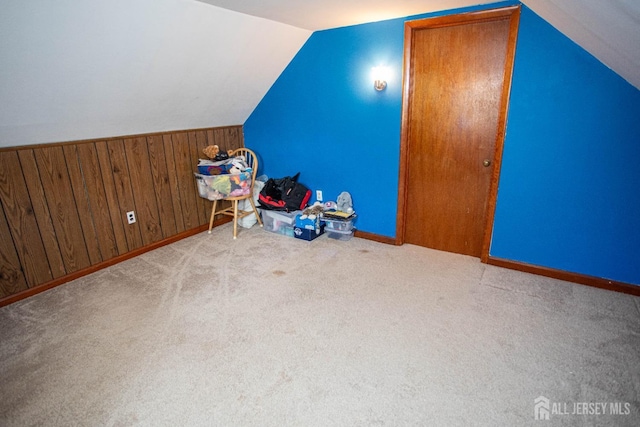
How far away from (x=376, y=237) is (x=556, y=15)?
2193mm

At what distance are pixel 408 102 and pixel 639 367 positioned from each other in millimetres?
2321

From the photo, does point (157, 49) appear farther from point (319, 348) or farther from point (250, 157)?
point (319, 348)

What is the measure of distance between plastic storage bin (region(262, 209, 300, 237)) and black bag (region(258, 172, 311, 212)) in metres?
0.05

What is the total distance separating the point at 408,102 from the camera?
3076 mm

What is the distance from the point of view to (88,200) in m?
2.93

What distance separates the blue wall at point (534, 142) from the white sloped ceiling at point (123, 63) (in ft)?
2.05

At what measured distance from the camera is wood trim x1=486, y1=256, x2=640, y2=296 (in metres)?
2.52

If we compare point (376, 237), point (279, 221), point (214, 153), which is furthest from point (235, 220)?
point (376, 237)

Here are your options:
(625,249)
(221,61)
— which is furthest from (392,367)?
(221,61)

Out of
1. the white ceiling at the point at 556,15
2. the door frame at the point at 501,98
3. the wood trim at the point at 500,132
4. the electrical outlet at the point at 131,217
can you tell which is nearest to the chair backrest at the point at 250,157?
the electrical outlet at the point at 131,217

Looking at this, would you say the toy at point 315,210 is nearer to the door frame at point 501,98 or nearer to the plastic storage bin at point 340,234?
the plastic storage bin at point 340,234

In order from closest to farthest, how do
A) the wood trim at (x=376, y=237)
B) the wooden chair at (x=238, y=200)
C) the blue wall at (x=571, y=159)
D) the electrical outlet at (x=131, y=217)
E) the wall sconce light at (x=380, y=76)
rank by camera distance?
the blue wall at (x=571, y=159) → the wall sconce light at (x=380, y=76) → the electrical outlet at (x=131, y=217) → the wood trim at (x=376, y=237) → the wooden chair at (x=238, y=200)

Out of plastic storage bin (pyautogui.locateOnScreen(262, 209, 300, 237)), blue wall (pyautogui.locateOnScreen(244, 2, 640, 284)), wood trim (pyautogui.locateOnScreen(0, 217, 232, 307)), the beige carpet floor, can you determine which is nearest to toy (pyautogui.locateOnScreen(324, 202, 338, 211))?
blue wall (pyautogui.locateOnScreen(244, 2, 640, 284))

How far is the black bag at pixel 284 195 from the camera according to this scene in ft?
12.2
